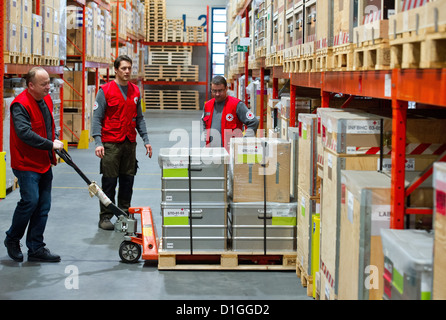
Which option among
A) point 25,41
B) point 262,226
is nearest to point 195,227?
point 262,226

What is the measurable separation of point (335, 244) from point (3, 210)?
570 centimetres

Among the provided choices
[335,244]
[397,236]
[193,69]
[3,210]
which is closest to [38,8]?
[3,210]

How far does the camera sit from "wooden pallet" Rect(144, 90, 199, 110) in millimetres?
30203

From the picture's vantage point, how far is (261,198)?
19.4 feet

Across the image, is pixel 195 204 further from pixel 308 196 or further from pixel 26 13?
pixel 26 13

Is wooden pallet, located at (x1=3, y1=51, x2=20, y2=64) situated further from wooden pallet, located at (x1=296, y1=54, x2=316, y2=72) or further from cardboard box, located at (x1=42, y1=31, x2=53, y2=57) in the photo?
wooden pallet, located at (x1=296, y1=54, x2=316, y2=72)

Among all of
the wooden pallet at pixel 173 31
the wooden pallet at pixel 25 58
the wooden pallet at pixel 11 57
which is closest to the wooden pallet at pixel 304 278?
the wooden pallet at pixel 11 57

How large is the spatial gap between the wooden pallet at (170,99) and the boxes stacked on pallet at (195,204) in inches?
963

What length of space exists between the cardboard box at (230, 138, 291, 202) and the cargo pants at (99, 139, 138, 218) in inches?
72.3

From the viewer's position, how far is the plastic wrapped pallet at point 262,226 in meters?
5.89

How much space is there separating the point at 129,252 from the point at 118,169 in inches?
57.7
